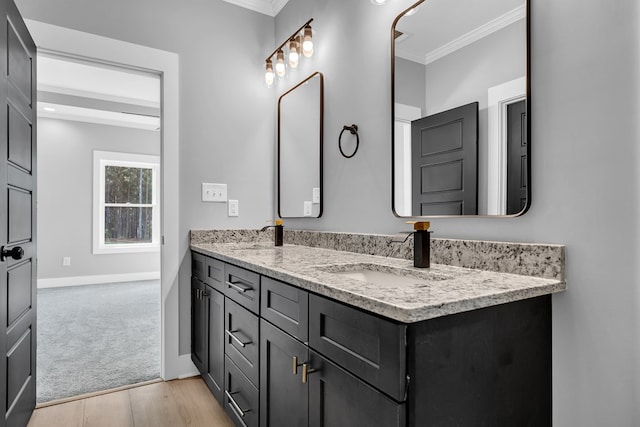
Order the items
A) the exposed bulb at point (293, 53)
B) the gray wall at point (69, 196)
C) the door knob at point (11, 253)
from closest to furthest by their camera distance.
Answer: the door knob at point (11, 253) → the exposed bulb at point (293, 53) → the gray wall at point (69, 196)

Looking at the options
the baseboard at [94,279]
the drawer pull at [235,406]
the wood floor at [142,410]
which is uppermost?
the drawer pull at [235,406]

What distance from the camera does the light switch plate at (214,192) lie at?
251 cm

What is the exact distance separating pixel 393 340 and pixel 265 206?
6.78 ft

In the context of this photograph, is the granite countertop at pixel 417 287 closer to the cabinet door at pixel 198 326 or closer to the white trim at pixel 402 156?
the white trim at pixel 402 156

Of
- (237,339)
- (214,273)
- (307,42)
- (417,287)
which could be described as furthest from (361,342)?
(307,42)

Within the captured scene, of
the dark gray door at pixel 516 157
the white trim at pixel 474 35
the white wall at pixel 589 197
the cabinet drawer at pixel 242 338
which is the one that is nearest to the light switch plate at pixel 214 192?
the cabinet drawer at pixel 242 338

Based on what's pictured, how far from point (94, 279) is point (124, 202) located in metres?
1.23

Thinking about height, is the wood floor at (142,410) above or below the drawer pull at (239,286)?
below

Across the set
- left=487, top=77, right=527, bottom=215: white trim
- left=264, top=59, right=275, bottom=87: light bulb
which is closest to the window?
left=264, top=59, right=275, bottom=87: light bulb

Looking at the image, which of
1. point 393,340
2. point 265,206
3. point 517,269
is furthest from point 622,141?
point 265,206

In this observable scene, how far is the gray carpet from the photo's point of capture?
91.2 inches

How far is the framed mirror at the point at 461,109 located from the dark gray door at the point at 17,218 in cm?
163

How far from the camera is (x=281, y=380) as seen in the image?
50.2 inches

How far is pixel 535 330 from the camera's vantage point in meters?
1.07
